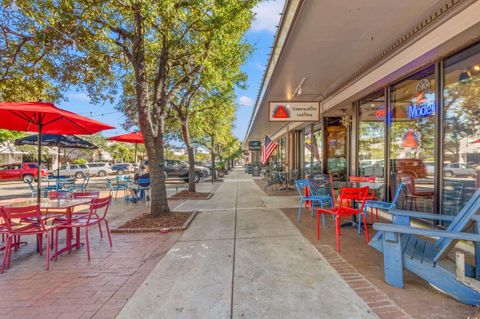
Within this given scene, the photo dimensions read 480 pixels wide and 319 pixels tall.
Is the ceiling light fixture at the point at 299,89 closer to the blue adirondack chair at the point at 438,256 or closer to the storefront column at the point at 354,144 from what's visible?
the storefront column at the point at 354,144

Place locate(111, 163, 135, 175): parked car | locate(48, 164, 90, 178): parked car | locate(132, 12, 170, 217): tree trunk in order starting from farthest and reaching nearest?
locate(111, 163, 135, 175): parked car
locate(48, 164, 90, 178): parked car
locate(132, 12, 170, 217): tree trunk

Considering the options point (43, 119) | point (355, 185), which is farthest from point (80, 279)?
point (355, 185)

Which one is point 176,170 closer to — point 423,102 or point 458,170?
point 423,102

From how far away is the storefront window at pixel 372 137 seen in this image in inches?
249

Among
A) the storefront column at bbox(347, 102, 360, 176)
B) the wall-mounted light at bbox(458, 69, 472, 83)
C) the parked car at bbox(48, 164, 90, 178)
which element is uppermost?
the wall-mounted light at bbox(458, 69, 472, 83)

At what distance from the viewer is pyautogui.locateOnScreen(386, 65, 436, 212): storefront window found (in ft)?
15.2

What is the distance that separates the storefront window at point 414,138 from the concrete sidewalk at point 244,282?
2473mm

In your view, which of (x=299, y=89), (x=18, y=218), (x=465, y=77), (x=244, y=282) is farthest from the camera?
(x=299, y=89)

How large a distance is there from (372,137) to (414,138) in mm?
1716

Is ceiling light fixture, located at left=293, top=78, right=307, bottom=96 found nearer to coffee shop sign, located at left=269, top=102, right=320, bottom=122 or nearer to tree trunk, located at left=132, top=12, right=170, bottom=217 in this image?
coffee shop sign, located at left=269, top=102, right=320, bottom=122

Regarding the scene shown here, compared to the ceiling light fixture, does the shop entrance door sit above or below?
below

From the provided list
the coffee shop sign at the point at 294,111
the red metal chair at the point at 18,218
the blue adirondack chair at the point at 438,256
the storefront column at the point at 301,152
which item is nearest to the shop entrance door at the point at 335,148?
the coffee shop sign at the point at 294,111

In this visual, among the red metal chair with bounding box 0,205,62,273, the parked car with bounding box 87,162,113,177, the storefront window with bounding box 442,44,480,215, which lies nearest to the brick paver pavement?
the red metal chair with bounding box 0,205,62,273

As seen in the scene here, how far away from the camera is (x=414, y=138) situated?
512 centimetres
